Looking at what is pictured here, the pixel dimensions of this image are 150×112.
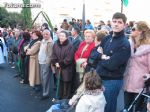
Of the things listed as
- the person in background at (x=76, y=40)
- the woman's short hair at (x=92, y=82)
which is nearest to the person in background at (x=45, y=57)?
the person in background at (x=76, y=40)

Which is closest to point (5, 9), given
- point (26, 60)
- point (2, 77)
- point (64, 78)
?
point (2, 77)

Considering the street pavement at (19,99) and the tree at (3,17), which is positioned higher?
the tree at (3,17)

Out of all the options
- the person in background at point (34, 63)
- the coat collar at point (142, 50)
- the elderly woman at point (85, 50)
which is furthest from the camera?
the person in background at point (34, 63)

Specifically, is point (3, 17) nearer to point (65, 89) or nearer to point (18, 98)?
point (18, 98)

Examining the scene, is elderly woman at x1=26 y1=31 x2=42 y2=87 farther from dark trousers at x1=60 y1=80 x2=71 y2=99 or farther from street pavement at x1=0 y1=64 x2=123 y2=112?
dark trousers at x1=60 y1=80 x2=71 y2=99

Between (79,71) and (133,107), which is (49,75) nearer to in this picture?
(79,71)

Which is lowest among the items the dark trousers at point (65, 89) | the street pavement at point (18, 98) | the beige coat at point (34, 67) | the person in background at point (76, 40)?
the street pavement at point (18, 98)

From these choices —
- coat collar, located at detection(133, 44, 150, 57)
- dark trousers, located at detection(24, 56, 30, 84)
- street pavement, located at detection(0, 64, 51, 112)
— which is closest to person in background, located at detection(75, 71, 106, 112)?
coat collar, located at detection(133, 44, 150, 57)

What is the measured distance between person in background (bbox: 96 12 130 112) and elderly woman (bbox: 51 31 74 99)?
2504mm

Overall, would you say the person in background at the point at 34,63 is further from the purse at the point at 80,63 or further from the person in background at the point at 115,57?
Result: the person in background at the point at 115,57

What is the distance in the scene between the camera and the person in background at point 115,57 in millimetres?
4992

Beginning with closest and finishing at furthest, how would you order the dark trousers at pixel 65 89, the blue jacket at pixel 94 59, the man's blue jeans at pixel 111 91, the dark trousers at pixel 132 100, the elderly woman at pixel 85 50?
the man's blue jeans at pixel 111 91 < the dark trousers at pixel 132 100 < the blue jacket at pixel 94 59 < the elderly woman at pixel 85 50 < the dark trousers at pixel 65 89

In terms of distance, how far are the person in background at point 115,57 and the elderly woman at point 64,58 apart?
2504mm

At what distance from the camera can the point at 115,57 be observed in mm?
4969
